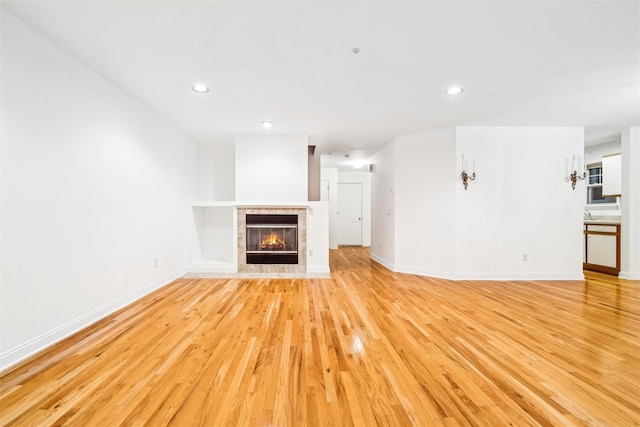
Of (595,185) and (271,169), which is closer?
(271,169)

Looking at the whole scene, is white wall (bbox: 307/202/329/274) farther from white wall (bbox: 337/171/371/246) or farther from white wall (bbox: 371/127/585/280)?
white wall (bbox: 337/171/371/246)

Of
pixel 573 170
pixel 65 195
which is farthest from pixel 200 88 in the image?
pixel 573 170

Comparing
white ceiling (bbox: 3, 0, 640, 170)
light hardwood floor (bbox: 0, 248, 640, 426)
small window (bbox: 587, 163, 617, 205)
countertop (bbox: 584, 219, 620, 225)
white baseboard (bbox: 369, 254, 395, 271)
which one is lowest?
light hardwood floor (bbox: 0, 248, 640, 426)

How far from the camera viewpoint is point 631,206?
13.3 ft

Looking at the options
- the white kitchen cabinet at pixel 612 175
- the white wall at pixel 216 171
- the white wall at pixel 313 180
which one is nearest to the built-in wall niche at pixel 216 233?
the white wall at pixel 216 171

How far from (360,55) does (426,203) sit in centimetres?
290

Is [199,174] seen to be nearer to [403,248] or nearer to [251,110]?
[251,110]

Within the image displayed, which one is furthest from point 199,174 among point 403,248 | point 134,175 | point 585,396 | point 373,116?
point 585,396

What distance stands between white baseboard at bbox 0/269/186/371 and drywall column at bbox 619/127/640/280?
7267 millimetres

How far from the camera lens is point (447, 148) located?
416cm

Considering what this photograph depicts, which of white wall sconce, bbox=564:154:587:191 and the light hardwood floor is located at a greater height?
white wall sconce, bbox=564:154:587:191

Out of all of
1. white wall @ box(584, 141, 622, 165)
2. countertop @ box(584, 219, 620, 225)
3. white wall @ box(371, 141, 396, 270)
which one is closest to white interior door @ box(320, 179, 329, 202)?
white wall @ box(371, 141, 396, 270)

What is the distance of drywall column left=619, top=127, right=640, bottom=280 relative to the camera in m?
4.05

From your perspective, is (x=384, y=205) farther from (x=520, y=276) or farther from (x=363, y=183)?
(x=363, y=183)
